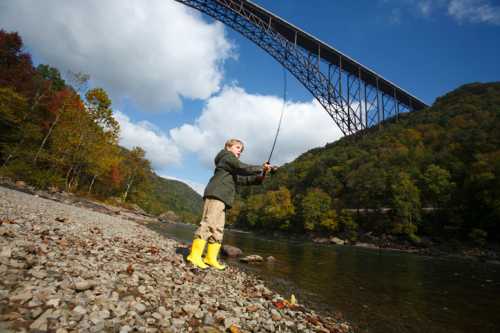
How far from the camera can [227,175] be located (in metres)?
4.67

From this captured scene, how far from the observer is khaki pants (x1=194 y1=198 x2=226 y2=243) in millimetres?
4477

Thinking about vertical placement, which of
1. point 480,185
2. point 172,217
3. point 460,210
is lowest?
point 172,217

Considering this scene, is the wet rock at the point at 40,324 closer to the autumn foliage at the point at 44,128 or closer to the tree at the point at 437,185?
the autumn foliage at the point at 44,128

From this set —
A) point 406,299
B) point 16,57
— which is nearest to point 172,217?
point 16,57

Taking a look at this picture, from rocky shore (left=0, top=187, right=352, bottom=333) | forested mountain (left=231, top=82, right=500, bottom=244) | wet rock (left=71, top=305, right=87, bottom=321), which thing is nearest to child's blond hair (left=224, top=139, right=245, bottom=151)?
rocky shore (left=0, top=187, right=352, bottom=333)

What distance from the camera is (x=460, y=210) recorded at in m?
33.8

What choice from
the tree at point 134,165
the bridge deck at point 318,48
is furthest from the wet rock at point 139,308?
the tree at point 134,165

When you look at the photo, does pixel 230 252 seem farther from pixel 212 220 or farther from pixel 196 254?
pixel 212 220

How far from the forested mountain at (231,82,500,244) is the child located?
35388mm

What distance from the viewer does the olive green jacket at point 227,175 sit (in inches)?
178

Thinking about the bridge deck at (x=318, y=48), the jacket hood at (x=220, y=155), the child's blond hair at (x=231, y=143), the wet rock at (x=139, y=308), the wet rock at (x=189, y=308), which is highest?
the bridge deck at (x=318, y=48)

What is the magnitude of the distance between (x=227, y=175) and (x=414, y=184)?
46299 millimetres

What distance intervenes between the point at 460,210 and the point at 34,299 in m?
44.9

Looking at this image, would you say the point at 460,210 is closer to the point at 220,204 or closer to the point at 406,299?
the point at 406,299
